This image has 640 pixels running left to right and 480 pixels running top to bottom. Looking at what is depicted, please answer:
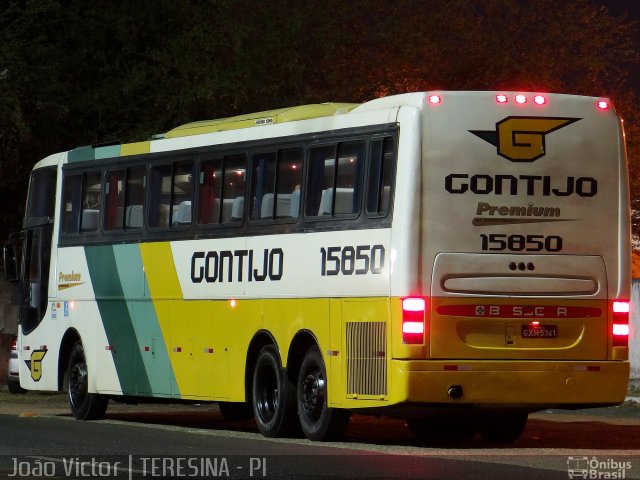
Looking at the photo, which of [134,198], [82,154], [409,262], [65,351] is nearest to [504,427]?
[409,262]

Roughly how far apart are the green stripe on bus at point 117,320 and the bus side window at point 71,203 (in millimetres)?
742

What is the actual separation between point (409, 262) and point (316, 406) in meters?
2.42

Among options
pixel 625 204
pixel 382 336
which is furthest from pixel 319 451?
pixel 625 204

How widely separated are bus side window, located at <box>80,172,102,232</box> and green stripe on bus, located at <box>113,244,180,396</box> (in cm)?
86

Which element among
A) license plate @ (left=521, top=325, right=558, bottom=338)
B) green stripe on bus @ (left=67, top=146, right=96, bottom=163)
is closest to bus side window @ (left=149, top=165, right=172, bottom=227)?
green stripe on bus @ (left=67, top=146, right=96, bottom=163)

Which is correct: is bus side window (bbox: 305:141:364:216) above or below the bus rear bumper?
above

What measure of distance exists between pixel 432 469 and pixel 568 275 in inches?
→ 135

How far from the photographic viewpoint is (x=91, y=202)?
2386 cm

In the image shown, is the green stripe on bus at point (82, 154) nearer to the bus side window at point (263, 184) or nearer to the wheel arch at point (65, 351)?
the wheel arch at point (65, 351)

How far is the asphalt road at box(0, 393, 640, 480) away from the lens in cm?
1481

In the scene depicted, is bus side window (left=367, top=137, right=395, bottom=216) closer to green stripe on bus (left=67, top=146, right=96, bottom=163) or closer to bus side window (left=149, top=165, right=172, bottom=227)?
bus side window (left=149, top=165, right=172, bottom=227)

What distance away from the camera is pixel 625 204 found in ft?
59.4

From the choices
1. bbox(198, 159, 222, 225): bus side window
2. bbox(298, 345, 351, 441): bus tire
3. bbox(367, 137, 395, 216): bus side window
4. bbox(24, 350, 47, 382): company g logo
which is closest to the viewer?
bbox(367, 137, 395, 216): bus side window

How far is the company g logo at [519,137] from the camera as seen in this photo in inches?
694
